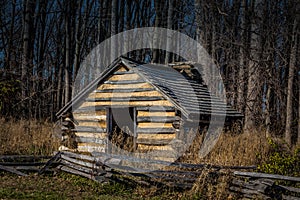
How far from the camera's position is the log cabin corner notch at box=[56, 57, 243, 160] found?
10344 mm

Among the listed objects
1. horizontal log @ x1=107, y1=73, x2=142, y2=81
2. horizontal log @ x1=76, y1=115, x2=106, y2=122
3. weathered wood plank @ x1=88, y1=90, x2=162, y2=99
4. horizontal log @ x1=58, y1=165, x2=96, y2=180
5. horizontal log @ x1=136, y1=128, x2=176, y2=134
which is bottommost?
horizontal log @ x1=58, y1=165, x2=96, y2=180

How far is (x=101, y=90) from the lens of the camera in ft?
38.9

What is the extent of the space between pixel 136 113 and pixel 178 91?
1.60m

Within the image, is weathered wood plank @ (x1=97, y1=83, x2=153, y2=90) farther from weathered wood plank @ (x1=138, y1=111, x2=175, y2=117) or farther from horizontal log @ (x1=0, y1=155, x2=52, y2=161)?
horizontal log @ (x1=0, y1=155, x2=52, y2=161)

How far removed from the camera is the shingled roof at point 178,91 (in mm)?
10200

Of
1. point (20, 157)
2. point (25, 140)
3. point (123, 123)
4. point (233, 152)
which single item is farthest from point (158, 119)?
point (25, 140)

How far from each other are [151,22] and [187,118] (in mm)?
22441

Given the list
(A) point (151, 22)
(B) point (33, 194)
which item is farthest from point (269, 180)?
(A) point (151, 22)

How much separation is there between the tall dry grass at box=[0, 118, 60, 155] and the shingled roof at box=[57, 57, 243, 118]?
117cm

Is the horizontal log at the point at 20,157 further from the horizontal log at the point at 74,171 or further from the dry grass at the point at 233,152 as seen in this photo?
the dry grass at the point at 233,152

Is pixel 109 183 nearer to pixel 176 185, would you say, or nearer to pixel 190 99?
pixel 176 185

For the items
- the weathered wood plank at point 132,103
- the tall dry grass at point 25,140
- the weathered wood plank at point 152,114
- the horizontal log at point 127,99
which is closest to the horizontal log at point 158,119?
the weathered wood plank at point 152,114

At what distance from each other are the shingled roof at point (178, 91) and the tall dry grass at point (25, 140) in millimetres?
1171

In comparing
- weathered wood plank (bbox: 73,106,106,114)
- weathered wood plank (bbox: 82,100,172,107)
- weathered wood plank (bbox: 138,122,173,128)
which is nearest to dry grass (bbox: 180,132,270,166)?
weathered wood plank (bbox: 138,122,173,128)
